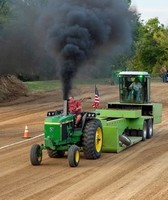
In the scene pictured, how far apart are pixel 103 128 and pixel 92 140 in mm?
1282

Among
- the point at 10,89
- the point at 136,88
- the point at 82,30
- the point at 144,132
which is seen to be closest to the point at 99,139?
the point at 82,30

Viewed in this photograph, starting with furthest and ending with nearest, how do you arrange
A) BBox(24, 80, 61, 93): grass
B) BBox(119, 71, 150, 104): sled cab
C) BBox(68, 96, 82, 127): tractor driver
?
BBox(24, 80, 61, 93): grass → BBox(119, 71, 150, 104): sled cab → BBox(68, 96, 82, 127): tractor driver

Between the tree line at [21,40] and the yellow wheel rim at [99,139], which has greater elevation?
the tree line at [21,40]

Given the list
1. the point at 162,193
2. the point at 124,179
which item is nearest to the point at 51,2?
the point at 124,179

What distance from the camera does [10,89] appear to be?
32938 mm

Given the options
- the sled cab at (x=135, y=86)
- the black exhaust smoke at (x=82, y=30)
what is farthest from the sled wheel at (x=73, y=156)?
the sled cab at (x=135, y=86)

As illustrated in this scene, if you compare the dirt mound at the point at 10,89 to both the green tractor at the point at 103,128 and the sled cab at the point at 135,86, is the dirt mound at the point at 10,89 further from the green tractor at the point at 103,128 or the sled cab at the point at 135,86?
the green tractor at the point at 103,128

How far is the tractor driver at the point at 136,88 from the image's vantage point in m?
17.4

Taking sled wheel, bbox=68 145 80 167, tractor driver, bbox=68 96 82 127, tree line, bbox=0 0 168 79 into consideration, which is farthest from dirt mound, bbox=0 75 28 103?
sled wheel, bbox=68 145 80 167

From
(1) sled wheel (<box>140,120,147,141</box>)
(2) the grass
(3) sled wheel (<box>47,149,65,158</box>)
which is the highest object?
Result: (2) the grass

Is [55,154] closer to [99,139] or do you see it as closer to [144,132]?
[99,139]

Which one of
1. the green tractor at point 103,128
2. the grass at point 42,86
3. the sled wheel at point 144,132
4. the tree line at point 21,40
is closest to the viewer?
the green tractor at point 103,128

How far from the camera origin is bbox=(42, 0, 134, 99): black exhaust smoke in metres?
13.1

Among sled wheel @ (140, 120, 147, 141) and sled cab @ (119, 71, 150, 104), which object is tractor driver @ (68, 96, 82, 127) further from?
sled cab @ (119, 71, 150, 104)
